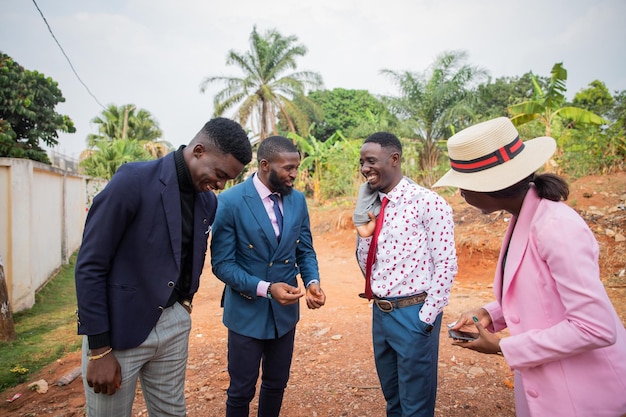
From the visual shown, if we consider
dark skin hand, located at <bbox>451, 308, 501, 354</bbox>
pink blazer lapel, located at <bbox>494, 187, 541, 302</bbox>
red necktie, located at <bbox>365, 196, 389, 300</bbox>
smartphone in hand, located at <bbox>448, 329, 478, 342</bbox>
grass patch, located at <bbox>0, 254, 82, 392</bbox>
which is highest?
pink blazer lapel, located at <bbox>494, 187, 541, 302</bbox>

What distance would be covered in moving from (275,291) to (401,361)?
83cm

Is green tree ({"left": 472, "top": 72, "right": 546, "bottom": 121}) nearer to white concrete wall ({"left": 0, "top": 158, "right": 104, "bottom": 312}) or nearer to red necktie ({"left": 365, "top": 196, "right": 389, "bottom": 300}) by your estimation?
white concrete wall ({"left": 0, "top": 158, "right": 104, "bottom": 312})

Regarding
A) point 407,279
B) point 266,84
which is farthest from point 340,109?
point 407,279

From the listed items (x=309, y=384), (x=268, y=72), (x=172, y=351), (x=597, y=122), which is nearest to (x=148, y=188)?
(x=172, y=351)

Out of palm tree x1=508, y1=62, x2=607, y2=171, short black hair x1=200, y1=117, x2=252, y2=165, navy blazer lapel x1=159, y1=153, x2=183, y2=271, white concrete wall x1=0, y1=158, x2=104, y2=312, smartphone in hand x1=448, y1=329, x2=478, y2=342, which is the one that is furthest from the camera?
palm tree x1=508, y1=62, x2=607, y2=171

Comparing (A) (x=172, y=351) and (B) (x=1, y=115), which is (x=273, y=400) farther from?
(B) (x=1, y=115)

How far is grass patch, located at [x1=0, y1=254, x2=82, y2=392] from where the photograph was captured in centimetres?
429

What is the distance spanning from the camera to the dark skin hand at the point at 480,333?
166 centimetres

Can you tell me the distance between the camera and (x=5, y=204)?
601 centimetres

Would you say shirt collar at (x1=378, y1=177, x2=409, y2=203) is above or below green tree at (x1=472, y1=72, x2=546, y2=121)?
below

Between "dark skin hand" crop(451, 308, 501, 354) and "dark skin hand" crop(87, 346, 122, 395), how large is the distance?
1.50 metres

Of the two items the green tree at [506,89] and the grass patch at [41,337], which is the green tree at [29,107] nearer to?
the grass patch at [41,337]

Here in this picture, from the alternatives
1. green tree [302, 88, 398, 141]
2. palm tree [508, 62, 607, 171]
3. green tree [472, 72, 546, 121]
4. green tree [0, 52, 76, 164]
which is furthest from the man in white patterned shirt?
green tree [302, 88, 398, 141]

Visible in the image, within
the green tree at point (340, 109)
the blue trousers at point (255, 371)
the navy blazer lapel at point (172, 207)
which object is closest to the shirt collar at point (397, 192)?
the blue trousers at point (255, 371)
